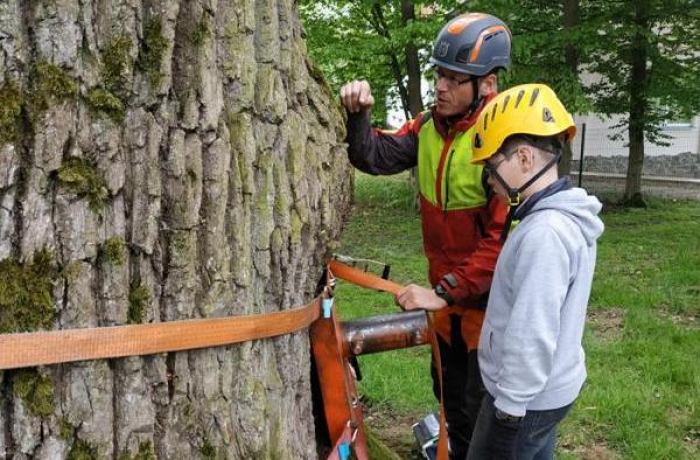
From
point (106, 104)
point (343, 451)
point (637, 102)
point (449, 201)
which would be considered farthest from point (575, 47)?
point (106, 104)

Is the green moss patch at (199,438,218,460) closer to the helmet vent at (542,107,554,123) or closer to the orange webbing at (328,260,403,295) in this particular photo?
the orange webbing at (328,260,403,295)

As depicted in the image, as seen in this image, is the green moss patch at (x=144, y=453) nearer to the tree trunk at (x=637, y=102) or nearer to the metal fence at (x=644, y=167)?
the tree trunk at (x=637, y=102)

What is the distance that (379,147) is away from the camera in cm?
351

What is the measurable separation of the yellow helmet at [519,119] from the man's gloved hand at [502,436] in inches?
36.7

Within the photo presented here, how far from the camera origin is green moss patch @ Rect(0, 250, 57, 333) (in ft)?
5.59

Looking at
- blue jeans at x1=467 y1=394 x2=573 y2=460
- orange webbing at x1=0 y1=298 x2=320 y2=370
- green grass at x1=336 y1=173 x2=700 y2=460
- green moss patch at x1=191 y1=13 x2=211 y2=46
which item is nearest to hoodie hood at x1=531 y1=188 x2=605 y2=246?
blue jeans at x1=467 y1=394 x2=573 y2=460

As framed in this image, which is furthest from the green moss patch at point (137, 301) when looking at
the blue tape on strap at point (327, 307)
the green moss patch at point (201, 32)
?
the blue tape on strap at point (327, 307)

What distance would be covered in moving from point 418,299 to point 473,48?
114cm

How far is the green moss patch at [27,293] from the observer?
5.59 ft

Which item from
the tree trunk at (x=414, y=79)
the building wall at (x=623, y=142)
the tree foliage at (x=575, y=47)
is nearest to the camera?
the tree foliage at (x=575, y=47)

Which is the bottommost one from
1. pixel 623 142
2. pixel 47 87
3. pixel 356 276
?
pixel 623 142

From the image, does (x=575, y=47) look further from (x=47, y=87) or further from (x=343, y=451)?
(x=47, y=87)

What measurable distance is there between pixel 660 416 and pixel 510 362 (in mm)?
2725

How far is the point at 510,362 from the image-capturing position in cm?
252
